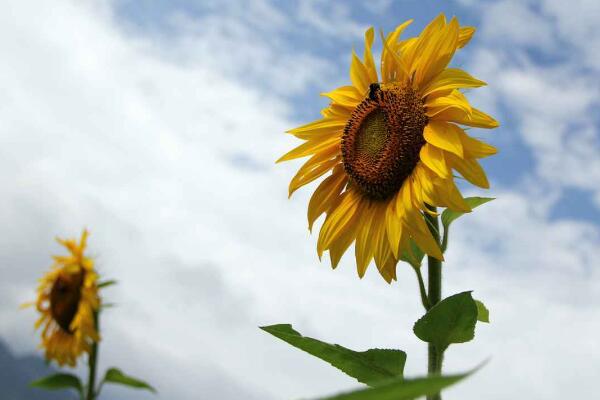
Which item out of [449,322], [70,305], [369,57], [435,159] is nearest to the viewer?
[449,322]

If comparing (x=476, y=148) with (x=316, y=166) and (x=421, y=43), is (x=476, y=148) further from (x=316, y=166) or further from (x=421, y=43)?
(x=316, y=166)

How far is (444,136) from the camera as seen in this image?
2961 mm

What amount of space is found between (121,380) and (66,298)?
220cm

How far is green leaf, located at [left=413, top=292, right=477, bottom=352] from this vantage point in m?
2.29

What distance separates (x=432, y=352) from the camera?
2.55 metres

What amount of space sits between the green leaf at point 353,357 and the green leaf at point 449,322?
135mm

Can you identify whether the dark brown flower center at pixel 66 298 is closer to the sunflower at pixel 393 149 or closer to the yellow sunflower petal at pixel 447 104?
the sunflower at pixel 393 149

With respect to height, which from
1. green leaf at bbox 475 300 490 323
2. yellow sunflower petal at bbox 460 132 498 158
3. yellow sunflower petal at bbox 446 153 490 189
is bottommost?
green leaf at bbox 475 300 490 323

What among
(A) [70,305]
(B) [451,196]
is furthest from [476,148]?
(A) [70,305]

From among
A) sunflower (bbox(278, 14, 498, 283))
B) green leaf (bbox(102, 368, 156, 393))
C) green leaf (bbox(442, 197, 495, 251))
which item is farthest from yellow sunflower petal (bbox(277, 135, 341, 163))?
green leaf (bbox(102, 368, 156, 393))

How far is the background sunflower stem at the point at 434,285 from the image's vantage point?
253cm

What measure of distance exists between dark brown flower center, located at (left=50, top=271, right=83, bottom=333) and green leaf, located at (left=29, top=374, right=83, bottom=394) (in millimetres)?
1719

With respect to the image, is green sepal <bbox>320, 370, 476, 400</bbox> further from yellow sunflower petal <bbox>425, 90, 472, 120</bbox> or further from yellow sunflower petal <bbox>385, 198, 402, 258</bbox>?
yellow sunflower petal <bbox>425, 90, 472, 120</bbox>


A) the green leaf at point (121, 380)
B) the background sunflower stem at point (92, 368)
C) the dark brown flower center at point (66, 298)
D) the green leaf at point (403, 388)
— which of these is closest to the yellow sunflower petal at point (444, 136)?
the green leaf at point (403, 388)
